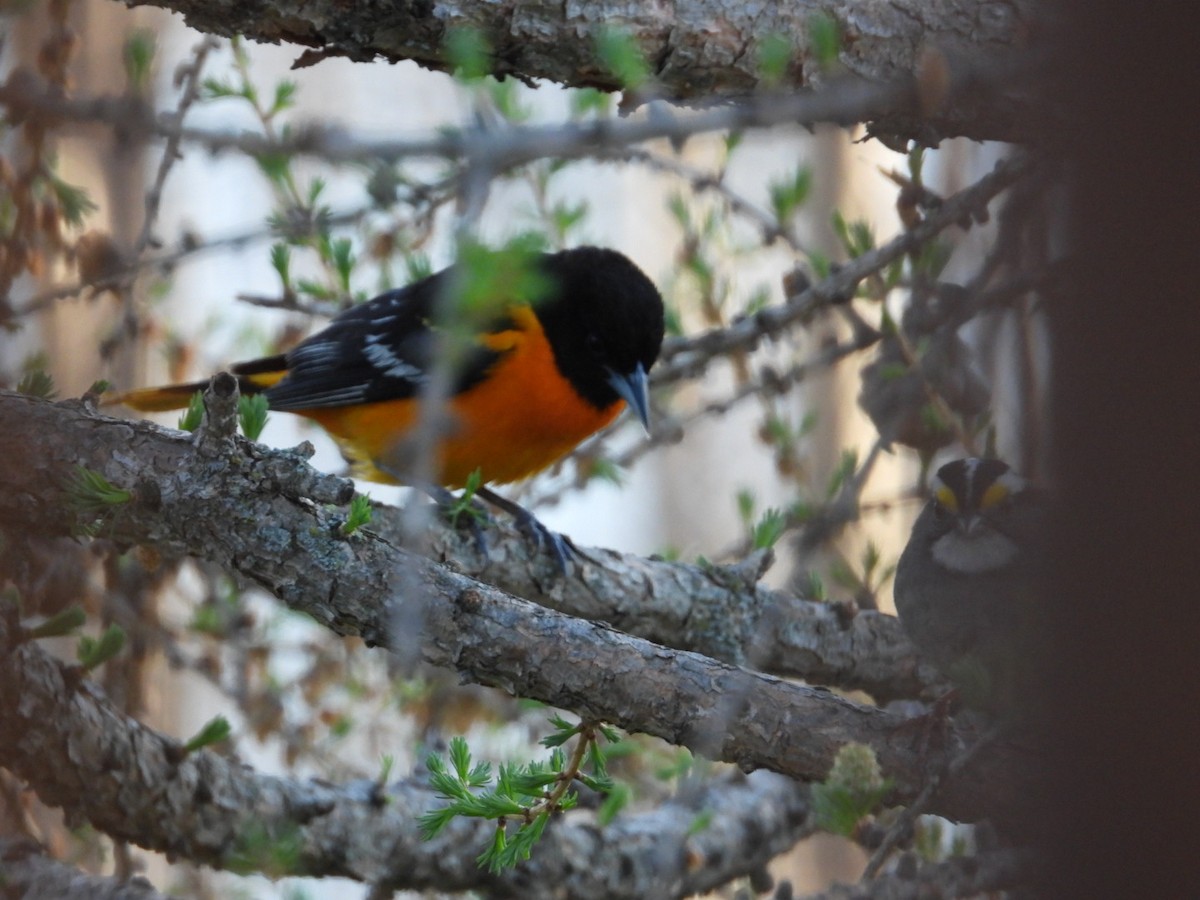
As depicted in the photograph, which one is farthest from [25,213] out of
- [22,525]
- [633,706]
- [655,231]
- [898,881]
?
[655,231]

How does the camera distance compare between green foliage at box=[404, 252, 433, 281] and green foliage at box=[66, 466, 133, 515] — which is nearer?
green foliage at box=[66, 466, 133, 515]

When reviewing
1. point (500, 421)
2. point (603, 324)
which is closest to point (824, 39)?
point (603, 324)

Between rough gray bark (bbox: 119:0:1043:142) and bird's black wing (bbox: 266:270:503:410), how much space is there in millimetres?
1557

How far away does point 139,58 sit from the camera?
9.57 ft

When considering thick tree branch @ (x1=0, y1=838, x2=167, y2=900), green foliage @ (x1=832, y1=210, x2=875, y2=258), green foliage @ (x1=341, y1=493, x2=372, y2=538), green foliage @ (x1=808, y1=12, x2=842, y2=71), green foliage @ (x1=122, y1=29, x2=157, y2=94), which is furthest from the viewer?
green foliage @ (x1=832, y1=210, x2=875, y2=258)

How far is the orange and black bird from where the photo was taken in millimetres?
4148

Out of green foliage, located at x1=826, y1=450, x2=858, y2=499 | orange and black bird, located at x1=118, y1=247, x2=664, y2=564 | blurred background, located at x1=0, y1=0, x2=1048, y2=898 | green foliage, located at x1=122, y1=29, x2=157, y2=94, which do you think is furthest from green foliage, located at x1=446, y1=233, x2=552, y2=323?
orange and black bird, located at x1=118, y1=247, x2=664, y2=564

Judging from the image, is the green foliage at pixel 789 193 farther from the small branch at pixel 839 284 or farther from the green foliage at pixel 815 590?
the green foliage at pixel 815 590

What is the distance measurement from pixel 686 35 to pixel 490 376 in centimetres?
171

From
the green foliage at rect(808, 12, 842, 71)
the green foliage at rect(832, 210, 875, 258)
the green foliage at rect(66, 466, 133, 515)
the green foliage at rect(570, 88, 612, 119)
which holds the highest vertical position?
the green foliage at rect(570, 88, 612, 119)

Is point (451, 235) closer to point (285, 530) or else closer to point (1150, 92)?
point (1150, 92)

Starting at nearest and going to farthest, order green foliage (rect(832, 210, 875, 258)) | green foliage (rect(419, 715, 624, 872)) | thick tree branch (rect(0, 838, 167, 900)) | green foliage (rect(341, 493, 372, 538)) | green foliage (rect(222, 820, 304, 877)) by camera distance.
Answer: green foliage (rect(419, 715, 624, 872)) < green foliage (rect(341, 493, 372, 538)) < thick tree branch (rect(0, 838, 167, 900)) < green foliage (rect(222, 820, 304, 877)) < green foliage (rect(832, 210, 875, 258))

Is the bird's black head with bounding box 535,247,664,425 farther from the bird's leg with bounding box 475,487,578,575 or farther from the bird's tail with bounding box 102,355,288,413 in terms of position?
the bird's tail with bounding box 102,355,288,413

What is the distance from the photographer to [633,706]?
7.39 ft
